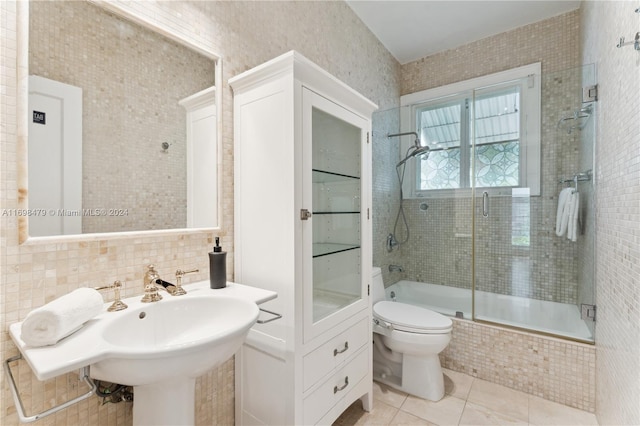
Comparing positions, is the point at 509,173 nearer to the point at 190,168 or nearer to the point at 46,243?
the point at 190,168

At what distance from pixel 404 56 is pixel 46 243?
3111mm

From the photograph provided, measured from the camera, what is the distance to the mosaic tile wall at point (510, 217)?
227cm

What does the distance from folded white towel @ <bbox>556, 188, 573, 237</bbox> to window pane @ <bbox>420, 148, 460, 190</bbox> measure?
0.72 meters

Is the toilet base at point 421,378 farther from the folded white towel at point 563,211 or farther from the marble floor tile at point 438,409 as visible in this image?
the folded white towel at point 563,211

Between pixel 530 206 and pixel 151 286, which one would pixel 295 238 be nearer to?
pixel 151 286

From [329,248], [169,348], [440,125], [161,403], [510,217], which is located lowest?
[161,403]

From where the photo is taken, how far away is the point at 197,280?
128 centimetres

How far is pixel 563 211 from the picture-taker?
214cm

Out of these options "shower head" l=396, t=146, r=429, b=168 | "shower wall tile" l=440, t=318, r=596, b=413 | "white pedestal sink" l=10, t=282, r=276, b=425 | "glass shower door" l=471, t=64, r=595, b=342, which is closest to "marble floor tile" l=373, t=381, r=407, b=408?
"shower wall tile" l=440, t=318, r=596, b=413

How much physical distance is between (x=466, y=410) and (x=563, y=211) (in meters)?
1.51

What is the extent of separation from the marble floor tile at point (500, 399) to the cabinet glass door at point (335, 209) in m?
1.02

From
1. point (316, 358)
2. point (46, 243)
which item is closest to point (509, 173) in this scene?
point (316, 358)

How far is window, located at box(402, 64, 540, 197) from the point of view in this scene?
241cm

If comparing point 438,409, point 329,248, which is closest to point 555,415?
point 438,409
